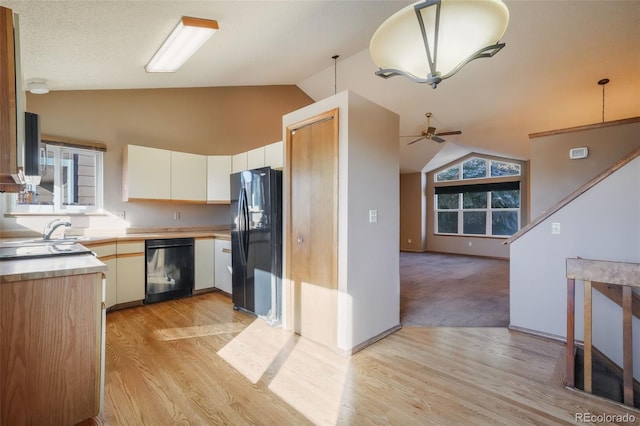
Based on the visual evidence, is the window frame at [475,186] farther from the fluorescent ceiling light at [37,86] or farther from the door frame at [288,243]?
the fluorescent ceiling light at [37,86]

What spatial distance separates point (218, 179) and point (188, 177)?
16.3 inches

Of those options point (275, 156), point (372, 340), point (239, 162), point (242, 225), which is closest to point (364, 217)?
point (372, 340)

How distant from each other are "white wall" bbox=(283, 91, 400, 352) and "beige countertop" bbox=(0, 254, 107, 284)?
1.70 metres

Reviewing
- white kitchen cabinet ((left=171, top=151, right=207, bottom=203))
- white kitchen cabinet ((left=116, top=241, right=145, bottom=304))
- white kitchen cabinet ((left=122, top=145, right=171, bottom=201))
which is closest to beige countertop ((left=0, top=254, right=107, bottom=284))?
white kitchen cabinet ((left=116, top=241, right=145, bottom=304))

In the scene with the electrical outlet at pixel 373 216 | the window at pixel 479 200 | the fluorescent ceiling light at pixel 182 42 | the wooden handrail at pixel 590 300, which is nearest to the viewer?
the wooden handrail at pixel 590 300

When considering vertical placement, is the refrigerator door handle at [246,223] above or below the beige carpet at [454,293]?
above

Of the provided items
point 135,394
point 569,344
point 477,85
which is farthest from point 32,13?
point 477,85

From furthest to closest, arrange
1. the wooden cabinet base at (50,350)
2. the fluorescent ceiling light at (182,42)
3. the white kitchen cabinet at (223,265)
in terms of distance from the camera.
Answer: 1. the white kitchen cabinet at (223,265)
2. the fluorescent ceiling light at (182,42)
3. the wooden cabinet base at (50,350)

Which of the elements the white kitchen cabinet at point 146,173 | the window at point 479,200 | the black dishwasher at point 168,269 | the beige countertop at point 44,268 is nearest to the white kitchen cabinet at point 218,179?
the white kitchen cabinet at point 146,173

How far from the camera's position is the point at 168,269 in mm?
3885

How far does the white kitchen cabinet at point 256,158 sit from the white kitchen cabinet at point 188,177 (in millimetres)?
908

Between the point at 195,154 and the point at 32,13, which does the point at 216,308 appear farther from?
the point at 32,13

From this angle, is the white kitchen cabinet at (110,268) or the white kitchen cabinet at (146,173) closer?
the white kitchen cabinet at (110,268)

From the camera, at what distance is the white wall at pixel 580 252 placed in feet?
7.82
